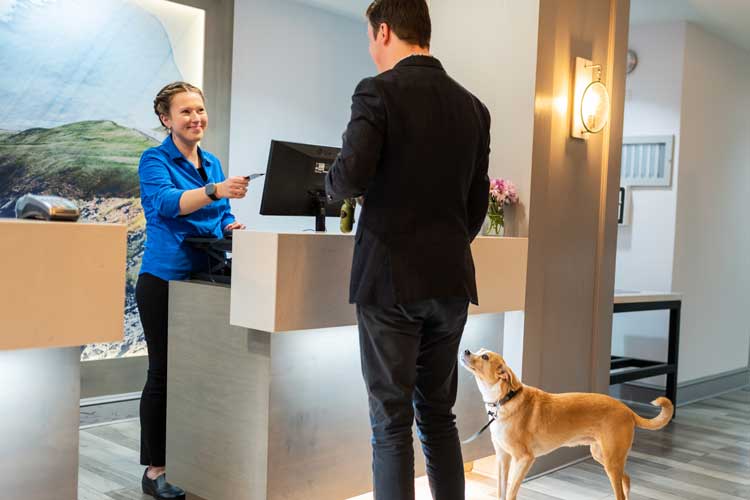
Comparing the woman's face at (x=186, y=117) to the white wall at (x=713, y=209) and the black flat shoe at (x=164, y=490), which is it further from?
the white wall at (x=713, y=209)

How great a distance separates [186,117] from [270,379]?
102 centimetres

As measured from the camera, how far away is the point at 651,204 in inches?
205

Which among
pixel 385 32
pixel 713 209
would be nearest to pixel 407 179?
pixel 385 32

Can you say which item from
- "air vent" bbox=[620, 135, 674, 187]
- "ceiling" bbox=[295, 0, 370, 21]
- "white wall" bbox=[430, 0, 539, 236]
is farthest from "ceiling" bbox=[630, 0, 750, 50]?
"white wall" bbox=[430, 0, 539, 236]

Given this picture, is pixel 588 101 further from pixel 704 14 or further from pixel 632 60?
pixel 632 60

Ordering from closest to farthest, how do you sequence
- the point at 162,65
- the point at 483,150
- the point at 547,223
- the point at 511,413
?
the point at 483,150 < the point at 511,413 < the point at 547,223 < the point at 162,65

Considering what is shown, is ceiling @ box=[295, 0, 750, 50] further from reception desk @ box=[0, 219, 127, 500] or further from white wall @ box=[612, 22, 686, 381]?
reception desk @ box=[0, 219, 127, 500]

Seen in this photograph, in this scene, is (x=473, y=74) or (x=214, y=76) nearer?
(x=473, y=74)

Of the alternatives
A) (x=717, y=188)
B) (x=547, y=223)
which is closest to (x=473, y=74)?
(x=547, y=223)

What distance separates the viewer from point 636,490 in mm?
3252

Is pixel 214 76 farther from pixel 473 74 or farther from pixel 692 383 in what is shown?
pixel 692 383

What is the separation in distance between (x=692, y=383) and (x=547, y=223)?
2.73 metres

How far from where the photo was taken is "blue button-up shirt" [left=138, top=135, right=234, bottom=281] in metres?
2.65

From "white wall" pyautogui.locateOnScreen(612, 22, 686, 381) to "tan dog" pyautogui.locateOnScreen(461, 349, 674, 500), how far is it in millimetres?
2484
